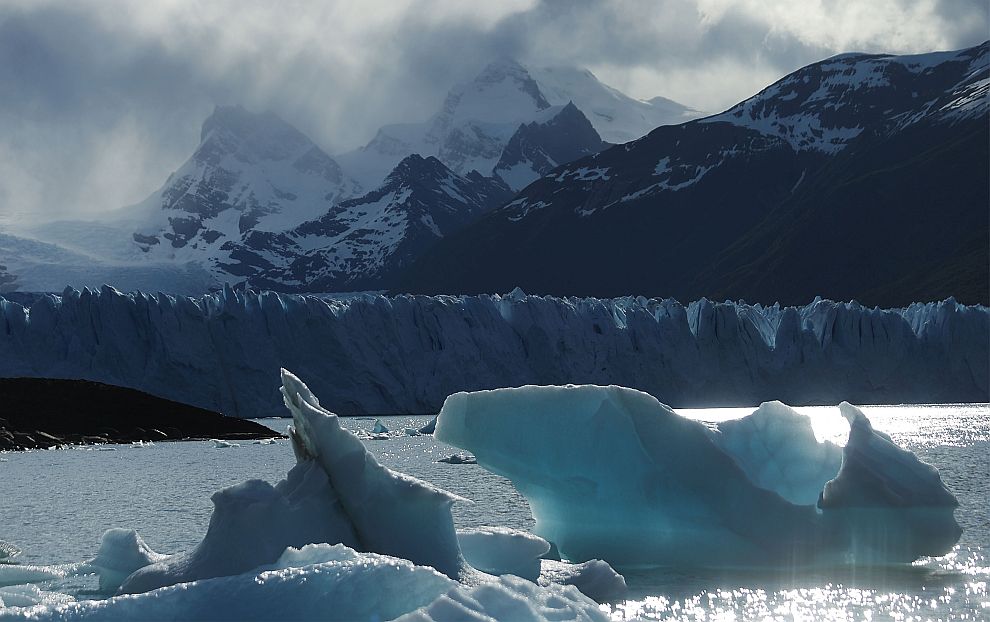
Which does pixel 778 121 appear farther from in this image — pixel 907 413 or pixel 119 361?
pixel 119 361

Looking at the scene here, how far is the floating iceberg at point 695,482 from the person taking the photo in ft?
34.8

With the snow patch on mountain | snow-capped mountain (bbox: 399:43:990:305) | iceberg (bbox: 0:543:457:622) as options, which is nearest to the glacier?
iceberg (bbox: 0:543:457:622)

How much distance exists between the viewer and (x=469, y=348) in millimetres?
45625

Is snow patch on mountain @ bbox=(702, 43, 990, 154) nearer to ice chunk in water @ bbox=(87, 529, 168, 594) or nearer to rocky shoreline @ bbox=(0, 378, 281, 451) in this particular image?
rocky shoreline @ bbox=(0, 378, 281, 451)

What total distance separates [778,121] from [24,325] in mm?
120856

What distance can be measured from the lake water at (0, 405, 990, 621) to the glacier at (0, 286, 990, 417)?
Result: 901 cm

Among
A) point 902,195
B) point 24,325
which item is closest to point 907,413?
point 24,325

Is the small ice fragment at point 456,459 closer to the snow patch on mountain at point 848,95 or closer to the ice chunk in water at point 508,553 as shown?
the ice chunk in water at point 508,553

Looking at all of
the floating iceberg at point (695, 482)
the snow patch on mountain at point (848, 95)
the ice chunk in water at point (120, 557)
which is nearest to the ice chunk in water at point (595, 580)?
the floating iceberg at point (695, 482)

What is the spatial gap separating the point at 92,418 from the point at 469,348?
1652 cm

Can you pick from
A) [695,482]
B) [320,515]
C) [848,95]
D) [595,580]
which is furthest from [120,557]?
[848,95]

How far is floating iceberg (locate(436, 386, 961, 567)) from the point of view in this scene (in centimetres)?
1062

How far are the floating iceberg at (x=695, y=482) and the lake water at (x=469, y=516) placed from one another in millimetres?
417

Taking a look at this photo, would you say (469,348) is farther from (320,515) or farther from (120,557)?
(320,515)
